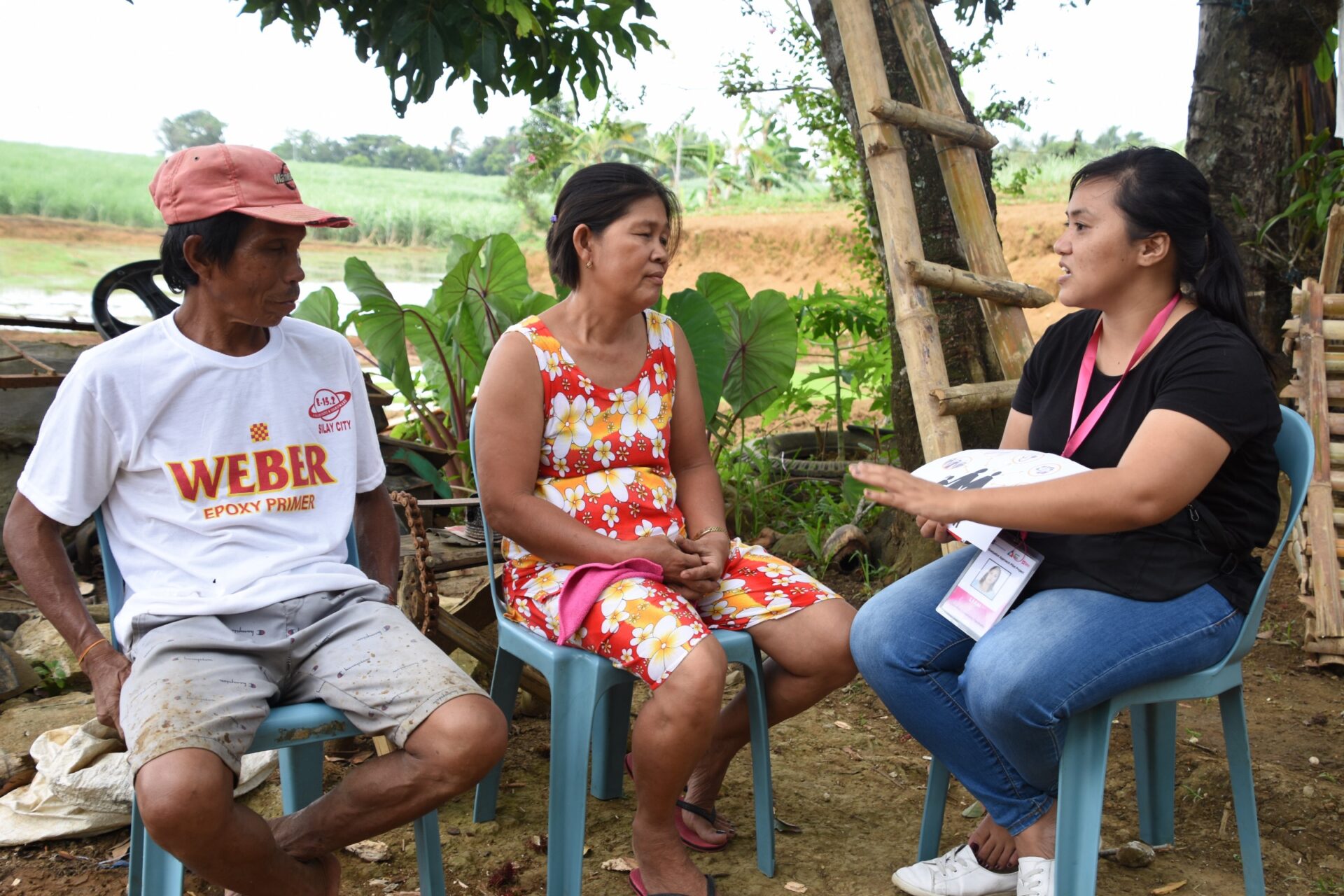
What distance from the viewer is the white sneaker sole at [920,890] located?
2139 millimetres

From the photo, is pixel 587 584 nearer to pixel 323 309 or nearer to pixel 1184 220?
pixel 1184 220

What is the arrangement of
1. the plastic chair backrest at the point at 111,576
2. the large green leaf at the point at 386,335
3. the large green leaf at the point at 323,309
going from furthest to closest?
the large green leaf at the point at 323,309 < the large green leaf at the point at 386,335 < the plastic chair backrest at the point at 111,576

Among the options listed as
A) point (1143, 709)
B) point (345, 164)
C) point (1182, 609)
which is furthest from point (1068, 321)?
point (345, 164)

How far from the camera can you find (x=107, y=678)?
1.81 meters

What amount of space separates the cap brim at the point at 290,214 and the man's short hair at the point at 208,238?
0.09 feet

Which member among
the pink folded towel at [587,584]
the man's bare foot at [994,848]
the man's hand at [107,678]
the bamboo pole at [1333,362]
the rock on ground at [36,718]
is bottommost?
the rock on ground at [36,718]

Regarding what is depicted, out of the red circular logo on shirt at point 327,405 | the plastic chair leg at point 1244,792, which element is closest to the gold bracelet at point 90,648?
the red circular logo on shirt at point 327,405

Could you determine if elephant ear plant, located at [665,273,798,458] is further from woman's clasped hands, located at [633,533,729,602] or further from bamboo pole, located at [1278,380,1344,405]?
bamboo pole, located at [1278,380,1344,405]

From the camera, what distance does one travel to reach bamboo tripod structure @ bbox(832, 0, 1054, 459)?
112 inches

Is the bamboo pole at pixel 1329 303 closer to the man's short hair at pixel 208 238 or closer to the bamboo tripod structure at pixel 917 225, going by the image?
the bamboo tripod structure at pixel 917 225

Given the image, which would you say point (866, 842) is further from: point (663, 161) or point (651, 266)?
point (663, 161)

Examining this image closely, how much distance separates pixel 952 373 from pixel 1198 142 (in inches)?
68.0

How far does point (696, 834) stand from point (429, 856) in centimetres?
64

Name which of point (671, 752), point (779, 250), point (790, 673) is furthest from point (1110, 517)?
point (779, 250)
